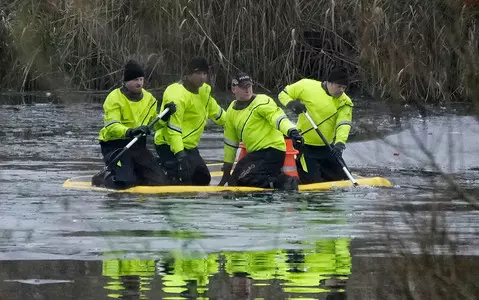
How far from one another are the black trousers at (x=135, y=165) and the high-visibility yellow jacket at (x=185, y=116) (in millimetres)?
310

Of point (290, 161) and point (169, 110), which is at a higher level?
point (169, 110)

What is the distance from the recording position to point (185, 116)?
14.5 m

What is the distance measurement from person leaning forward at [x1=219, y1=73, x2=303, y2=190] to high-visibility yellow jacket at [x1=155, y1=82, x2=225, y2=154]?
348 millimetres

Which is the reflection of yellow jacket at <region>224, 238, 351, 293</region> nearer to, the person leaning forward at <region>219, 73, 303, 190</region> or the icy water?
the icy water

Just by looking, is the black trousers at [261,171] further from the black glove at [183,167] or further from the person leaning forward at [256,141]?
the black glove at [183,167]

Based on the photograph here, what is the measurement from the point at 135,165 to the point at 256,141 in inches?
54.1

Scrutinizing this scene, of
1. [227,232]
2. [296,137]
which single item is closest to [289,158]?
[296,137]

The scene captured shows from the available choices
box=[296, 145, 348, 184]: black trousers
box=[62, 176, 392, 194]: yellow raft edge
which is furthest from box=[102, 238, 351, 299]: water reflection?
box=[296, 145, 348, 184]: black trousers

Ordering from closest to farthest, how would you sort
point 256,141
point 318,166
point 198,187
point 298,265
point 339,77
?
1. point 298,265
2. point 198,187
3. point 256,141
4. point 339,77
5. point 318,166

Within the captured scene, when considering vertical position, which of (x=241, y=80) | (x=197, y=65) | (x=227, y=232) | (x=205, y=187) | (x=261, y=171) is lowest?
(x=227, y=232)

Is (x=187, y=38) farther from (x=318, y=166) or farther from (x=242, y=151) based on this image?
(x=242, y=151)

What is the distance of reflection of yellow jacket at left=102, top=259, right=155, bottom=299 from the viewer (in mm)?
7812

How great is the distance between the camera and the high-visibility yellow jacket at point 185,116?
14.2 metres

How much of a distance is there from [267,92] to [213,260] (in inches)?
613
